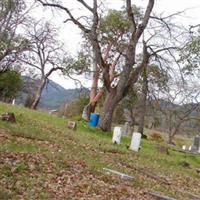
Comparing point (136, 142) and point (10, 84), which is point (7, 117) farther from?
point (10, 84)

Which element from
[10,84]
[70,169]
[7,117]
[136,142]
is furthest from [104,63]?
[10,84]

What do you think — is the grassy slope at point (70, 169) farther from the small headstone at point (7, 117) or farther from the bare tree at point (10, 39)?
the bare tree at point (10, 39)

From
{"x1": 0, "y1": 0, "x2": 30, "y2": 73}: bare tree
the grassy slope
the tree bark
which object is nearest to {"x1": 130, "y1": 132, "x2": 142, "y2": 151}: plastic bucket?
the grassy slope

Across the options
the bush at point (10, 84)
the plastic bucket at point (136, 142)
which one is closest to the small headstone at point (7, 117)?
the plastic bucket at point (136, 142)

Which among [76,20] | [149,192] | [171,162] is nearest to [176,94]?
[76,20]

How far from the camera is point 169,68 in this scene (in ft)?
95.6

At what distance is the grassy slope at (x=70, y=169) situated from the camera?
1029 centimetres

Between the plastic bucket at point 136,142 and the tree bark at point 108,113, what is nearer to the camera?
the plastic bucket at point 136,142

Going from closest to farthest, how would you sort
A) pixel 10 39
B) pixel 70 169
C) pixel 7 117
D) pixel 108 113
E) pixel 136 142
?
pixel 70 169 → pixel 7 117 → pixel 136 142 → pixel 108 113 → pixel 10 39

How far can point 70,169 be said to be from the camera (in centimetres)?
1241

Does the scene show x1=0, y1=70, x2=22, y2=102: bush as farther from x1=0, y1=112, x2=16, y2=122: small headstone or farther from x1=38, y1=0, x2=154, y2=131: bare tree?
x1=0, y1=112, x2=16, y2=122: small headstone

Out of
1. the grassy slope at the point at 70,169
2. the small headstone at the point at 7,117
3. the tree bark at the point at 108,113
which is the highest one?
the tree bark at the point at 108,113

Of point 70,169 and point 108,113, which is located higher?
point 108,113

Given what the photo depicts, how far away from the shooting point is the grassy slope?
10289 mm
